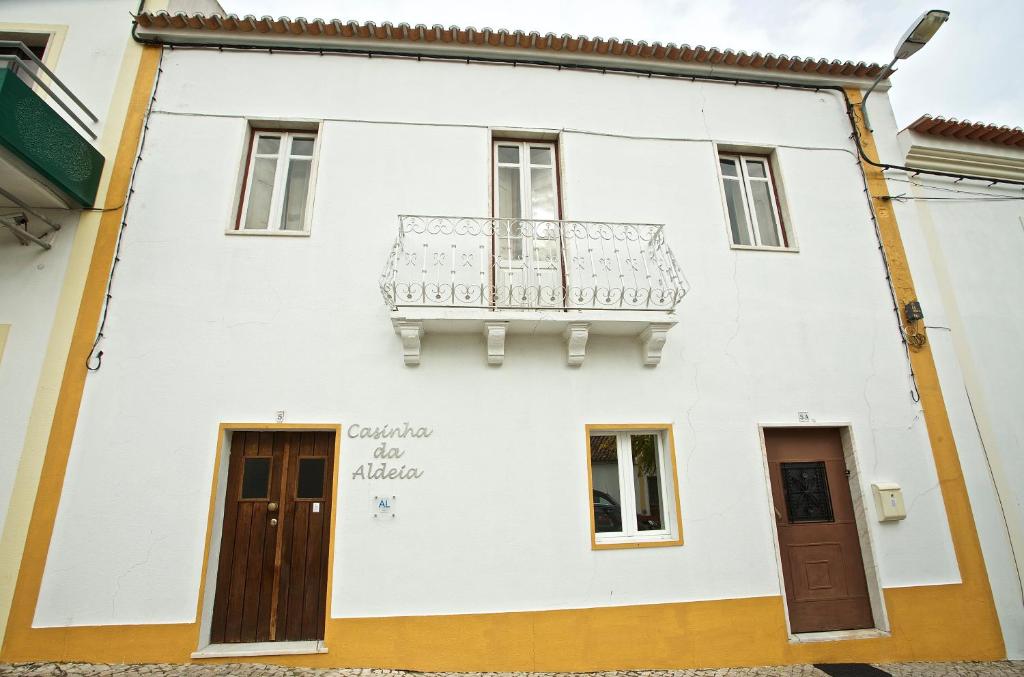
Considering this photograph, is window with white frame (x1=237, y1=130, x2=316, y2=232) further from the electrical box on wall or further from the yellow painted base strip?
the electrical box on wall

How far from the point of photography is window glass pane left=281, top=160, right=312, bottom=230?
526 cm

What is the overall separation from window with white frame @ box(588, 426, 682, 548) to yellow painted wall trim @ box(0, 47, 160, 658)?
4.80 m

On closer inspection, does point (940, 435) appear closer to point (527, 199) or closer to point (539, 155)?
point (527, 199)

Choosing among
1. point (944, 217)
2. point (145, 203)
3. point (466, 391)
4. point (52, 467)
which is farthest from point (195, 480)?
point (944, 217)

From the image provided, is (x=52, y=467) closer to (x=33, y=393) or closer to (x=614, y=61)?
(x=33, y=393)

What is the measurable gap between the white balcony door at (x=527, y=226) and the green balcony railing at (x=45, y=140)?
4.16 m

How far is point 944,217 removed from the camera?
5980 mm

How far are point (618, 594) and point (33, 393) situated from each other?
5665 mm

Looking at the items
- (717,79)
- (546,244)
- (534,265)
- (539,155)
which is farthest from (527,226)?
(717,79)

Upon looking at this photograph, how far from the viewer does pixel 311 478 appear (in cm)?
455

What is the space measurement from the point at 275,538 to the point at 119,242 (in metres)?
3.39

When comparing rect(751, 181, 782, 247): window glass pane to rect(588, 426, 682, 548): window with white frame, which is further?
rect(751, 181, 782, 247): window glass pane

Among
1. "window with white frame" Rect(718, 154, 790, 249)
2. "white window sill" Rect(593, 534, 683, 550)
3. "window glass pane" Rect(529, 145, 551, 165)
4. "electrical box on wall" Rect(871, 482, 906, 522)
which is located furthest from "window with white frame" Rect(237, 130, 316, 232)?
"electrical box on wall" Rect(871, 482, 906, 522)

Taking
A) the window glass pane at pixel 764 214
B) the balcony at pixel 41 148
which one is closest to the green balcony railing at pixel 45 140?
the balcony at pixel 41 148
